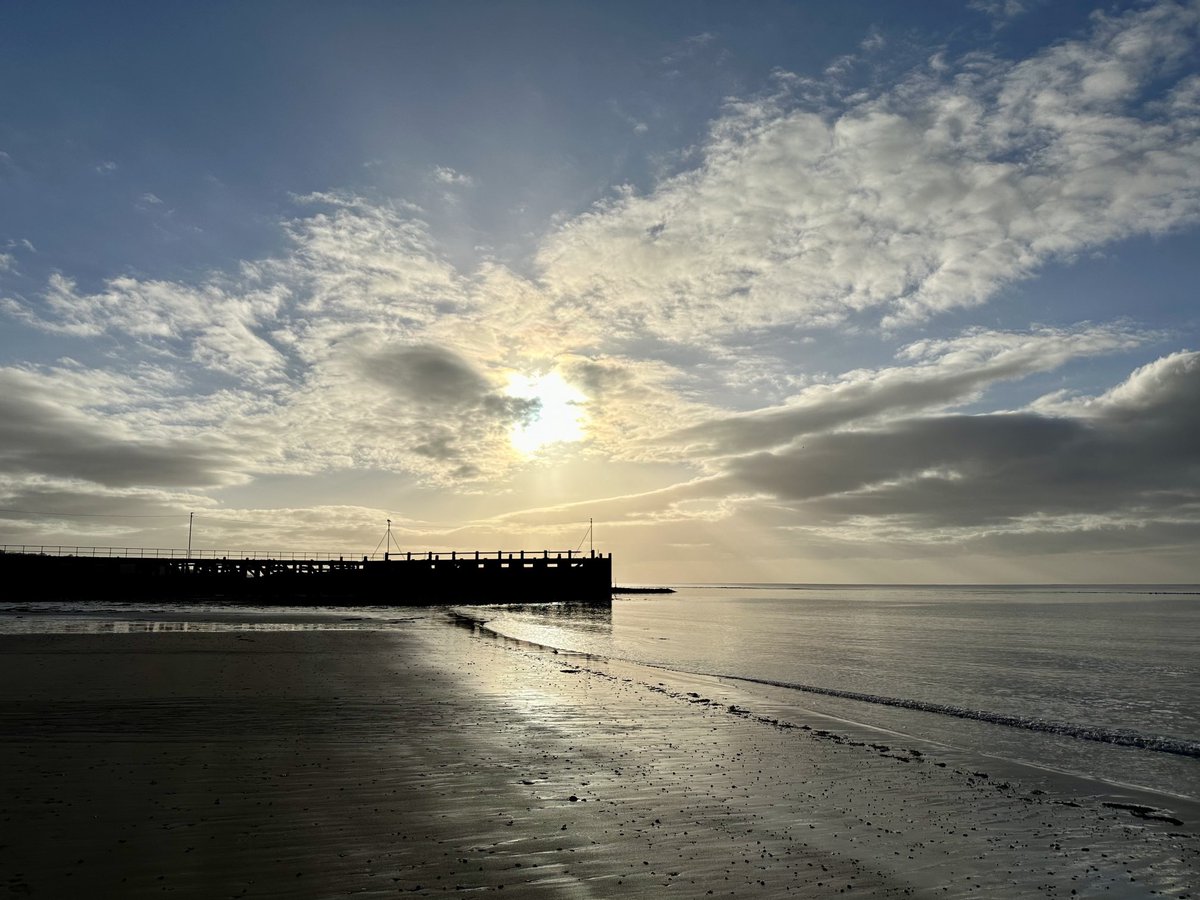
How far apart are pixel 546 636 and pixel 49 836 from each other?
33413 mm

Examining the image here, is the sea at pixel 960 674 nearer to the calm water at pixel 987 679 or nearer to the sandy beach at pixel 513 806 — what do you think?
the calm water at pixel 987 679

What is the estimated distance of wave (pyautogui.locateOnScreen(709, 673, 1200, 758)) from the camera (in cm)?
1630

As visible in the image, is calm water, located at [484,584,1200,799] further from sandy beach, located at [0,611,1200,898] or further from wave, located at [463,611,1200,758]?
sandy beach, located at [0,611,1200,898]

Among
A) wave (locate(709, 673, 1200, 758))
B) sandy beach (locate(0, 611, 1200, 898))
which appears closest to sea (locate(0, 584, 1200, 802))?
Answer: wave (locate(709, 673, 1200, 758))

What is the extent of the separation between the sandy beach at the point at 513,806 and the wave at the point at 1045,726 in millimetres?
5059

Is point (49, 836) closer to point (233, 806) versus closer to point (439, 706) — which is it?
point (233, 806)

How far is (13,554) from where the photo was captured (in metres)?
80.7

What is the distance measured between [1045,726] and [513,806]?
49.8 ft

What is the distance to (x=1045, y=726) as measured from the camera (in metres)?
18.1

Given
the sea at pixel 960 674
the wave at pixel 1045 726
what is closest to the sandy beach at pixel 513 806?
the sea at pixel 960 674

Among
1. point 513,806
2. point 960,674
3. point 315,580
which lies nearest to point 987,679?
point 960,674

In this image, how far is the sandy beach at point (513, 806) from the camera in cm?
678

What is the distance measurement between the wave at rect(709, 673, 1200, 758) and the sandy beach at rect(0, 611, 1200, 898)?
5059 mm

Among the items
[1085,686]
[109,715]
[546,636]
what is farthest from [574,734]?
[546,636]
